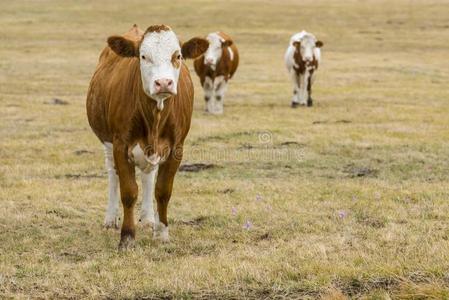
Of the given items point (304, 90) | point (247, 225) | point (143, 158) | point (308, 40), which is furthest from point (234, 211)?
point (308, 40)

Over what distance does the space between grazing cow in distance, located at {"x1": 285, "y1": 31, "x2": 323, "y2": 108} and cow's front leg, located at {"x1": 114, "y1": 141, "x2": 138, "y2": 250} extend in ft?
46.2

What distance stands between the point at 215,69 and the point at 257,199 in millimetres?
10355

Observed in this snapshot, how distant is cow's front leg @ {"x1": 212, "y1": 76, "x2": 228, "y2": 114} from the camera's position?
65.1ft

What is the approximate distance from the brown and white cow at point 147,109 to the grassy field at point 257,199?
59 cm

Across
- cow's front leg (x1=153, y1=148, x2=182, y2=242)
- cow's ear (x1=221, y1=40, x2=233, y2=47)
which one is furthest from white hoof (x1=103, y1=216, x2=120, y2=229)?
cow's ear (x1=221, y1=40, x2=233, y2=47)

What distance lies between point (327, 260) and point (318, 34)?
162 feet

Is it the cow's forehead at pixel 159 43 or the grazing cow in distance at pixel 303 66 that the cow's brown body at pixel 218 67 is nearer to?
the grazing cow in distance at pixel 303 66

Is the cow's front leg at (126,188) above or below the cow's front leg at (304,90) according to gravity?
above

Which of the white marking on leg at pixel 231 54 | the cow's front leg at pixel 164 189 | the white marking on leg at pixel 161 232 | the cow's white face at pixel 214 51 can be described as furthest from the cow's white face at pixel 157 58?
the white marking on leg at pixel 231 54

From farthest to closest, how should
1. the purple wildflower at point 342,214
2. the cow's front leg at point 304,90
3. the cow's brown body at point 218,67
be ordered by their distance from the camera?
the cow's front leg at point 304,90 < the cow's brown body at point 218,67 < the purple wildflower at point 342,214

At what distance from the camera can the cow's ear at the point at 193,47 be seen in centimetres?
755

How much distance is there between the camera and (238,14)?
219 feet

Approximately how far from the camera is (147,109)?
7289 millimetres

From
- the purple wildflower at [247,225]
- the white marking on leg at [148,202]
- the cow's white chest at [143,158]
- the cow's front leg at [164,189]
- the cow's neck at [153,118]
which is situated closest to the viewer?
the cow's neck at [153,118]
